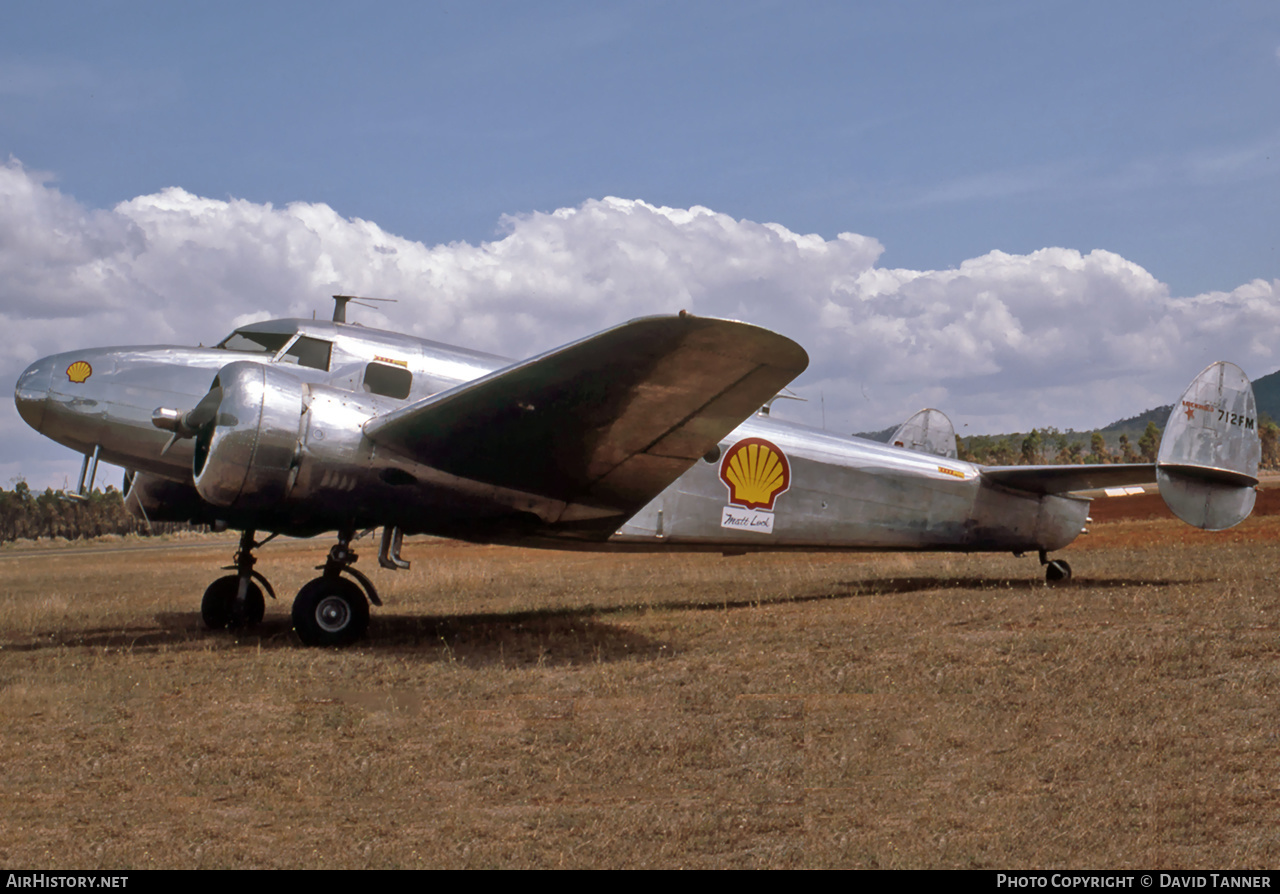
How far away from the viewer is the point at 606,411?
7871mm

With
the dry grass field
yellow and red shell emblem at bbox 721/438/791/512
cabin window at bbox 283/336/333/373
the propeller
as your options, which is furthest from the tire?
the propeller

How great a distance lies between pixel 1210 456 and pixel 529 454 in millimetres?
8621

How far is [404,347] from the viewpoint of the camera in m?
9.34

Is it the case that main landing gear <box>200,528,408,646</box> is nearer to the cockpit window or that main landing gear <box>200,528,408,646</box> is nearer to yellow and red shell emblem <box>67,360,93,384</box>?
the cockpit window

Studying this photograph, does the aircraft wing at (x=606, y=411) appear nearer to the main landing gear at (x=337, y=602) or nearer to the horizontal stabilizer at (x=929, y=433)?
the main landing gear at (x=337, y=602)

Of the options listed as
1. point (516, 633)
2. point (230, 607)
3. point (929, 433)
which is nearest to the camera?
point (516, 633)

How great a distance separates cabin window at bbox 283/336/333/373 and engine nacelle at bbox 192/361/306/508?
111 centimetres

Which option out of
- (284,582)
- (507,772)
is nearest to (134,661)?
(507,772)

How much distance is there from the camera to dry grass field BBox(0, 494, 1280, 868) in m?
3.71

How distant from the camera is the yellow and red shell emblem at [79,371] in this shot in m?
8.86

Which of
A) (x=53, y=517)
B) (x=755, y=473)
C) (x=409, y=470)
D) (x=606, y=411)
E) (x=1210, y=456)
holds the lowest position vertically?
(x=53, y=517)

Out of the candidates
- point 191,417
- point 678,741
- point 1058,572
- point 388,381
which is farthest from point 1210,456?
point 191,417

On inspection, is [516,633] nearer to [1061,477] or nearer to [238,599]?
[238,599]
